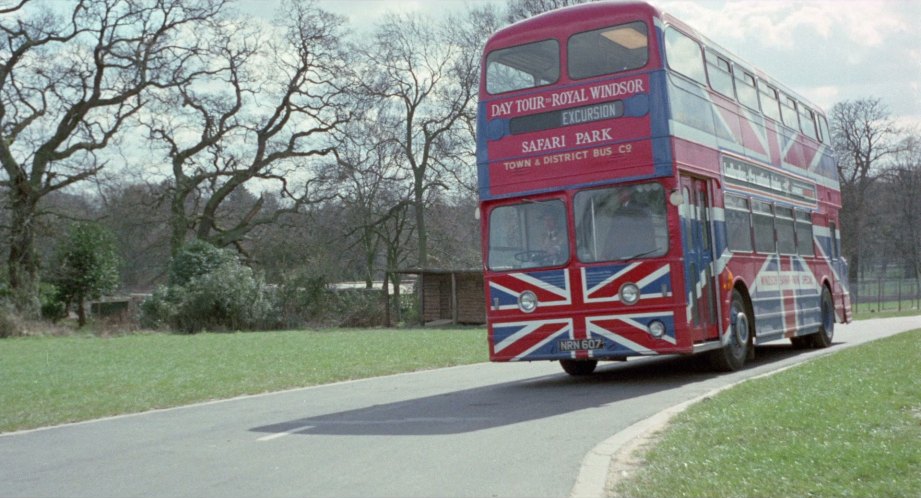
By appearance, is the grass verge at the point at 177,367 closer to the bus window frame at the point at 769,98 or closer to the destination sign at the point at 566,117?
the destination sign at the point at 566,117

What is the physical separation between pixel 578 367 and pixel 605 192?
4.05 m

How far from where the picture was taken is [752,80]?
1856cm

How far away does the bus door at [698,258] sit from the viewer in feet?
46.8

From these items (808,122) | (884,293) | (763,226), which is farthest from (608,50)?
(884,293)

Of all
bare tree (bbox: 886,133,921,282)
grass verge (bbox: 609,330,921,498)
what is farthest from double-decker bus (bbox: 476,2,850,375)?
bare tree (bbox: 886,133,921,282)

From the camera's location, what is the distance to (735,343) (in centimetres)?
1606

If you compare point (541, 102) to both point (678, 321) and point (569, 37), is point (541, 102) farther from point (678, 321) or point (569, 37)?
point (678, 321)

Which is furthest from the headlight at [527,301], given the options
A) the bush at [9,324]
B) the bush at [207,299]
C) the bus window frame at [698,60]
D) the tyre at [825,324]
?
the bush at [207,299]

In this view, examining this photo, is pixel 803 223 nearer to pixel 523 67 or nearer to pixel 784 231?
pixel 784 231

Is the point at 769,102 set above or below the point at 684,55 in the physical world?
above

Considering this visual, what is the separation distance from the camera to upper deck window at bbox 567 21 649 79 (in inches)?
561

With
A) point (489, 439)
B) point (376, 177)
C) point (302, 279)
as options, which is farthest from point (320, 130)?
point (489, 439)

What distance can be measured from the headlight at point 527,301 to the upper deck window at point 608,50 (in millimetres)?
3142

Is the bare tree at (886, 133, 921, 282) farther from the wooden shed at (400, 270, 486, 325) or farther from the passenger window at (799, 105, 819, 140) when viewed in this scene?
the passenger window at (799, 105, 819, 140)
